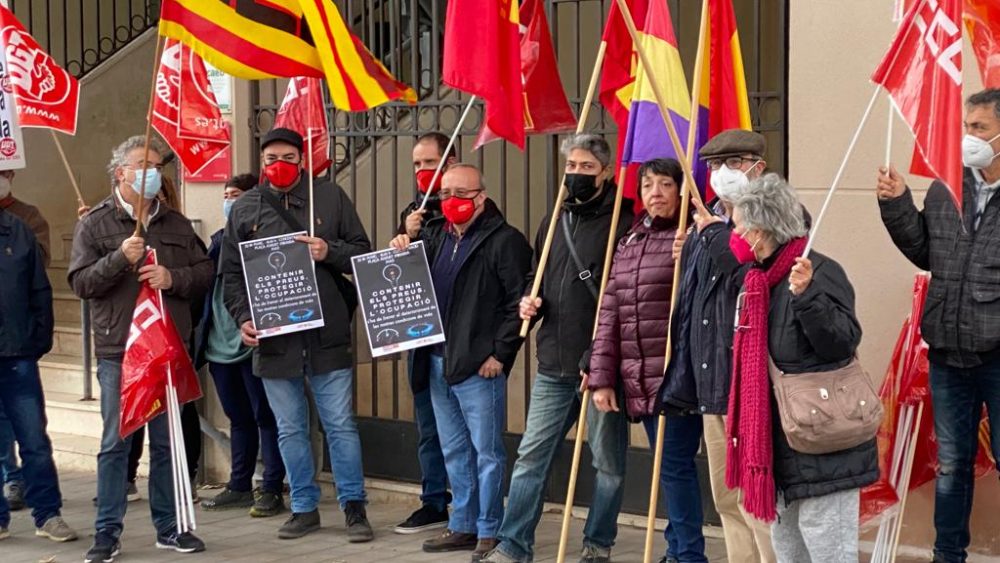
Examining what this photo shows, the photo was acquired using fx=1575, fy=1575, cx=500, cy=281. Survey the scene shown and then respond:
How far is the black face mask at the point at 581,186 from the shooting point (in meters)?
7.32

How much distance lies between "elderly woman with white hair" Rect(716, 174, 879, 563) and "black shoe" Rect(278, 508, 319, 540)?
11.0 ft

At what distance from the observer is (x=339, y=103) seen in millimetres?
8031

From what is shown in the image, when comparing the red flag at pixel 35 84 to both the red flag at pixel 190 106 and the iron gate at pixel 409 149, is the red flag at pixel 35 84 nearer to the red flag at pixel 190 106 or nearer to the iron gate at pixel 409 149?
the red flag at pixel 190 106

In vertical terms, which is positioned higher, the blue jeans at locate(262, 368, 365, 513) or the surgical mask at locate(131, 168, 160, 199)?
the surgical mask at locate(131, 168, 160, 199)

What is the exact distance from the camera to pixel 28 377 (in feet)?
28.1

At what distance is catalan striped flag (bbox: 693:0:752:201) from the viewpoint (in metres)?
6.95

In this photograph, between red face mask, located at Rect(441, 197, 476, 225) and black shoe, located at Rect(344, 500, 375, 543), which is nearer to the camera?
red face mask, located at Rect(441, 197, 476, 225)

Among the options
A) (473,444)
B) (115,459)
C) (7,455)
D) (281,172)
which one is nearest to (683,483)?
(473,444)

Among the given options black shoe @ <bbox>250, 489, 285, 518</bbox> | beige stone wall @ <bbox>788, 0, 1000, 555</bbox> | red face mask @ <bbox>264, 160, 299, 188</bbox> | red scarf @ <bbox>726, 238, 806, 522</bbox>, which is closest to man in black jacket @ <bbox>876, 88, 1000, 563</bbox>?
beige stone wall @ <bbox>788, 0, 1000, 555</bbox>

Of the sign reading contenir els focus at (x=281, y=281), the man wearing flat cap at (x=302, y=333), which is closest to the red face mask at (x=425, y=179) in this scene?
the man wearing flat cap at (x=302, y=333)

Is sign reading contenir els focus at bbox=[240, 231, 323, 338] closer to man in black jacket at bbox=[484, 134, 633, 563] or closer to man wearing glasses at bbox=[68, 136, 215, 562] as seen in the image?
man wearing glasses at bbox=[68, 136, 215, 562]

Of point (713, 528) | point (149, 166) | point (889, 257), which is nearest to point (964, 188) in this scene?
point (889, 257)

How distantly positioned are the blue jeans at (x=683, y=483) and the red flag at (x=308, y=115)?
291 cm

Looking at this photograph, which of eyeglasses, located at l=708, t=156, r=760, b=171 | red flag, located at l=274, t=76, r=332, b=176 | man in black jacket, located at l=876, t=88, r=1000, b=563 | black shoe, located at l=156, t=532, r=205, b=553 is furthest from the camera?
red flag, located at l=274, t=76, r=332, b=176
